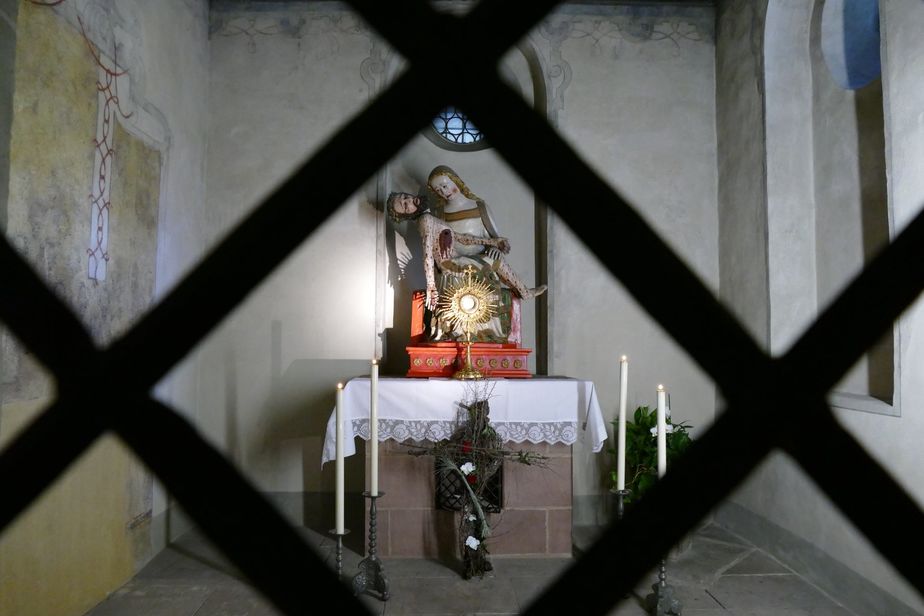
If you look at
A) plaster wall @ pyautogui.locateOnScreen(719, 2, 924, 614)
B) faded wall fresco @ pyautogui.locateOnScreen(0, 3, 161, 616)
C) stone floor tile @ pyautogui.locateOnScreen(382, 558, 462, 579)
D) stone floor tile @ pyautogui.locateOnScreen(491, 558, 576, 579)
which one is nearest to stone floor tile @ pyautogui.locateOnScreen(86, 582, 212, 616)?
faded wall fresco @ pyautogui.locateOnScreen(0, 3, 161, 616)

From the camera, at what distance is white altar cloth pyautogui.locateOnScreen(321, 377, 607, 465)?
11.3 ft

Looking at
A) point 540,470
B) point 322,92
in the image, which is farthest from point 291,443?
point 322,92

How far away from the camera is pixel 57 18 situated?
2695 mm

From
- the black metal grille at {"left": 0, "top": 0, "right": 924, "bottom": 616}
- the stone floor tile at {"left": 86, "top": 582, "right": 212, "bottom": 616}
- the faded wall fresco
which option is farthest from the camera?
the stone floor tile at {"left": 86, "top": 582, "right": 212, "bottom": 616}

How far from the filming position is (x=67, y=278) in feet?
9.07

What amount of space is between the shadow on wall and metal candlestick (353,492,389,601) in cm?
138

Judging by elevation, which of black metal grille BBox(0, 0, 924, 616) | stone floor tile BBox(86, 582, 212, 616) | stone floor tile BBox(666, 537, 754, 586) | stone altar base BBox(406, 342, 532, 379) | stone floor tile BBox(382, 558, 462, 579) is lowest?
stone floor tile BBox(666, 537, 754, 586)

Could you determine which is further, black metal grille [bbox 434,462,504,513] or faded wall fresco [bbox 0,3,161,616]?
black metal grille [bbox 434,462,504,513]

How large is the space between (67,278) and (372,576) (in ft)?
6.42

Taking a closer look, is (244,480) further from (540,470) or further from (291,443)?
(291,443)

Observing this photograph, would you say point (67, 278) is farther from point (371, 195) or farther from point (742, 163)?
point (742, 163)

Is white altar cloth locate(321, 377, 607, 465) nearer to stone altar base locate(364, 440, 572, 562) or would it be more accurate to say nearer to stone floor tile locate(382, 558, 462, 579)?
stone altar base locate(364, 440, 572, 562)

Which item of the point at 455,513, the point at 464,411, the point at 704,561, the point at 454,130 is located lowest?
the point at 704,561

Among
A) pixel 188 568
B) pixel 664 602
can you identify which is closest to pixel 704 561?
pixel 664 602
